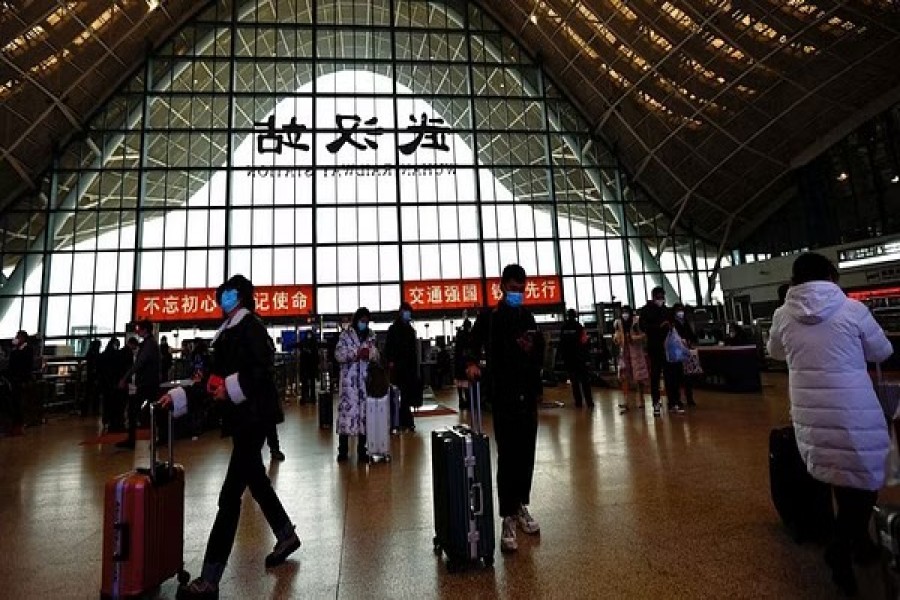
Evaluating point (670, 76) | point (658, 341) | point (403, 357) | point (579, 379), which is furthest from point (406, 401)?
point (670, 76)

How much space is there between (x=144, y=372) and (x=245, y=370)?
16.4 ft

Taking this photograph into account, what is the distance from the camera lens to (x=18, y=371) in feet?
26.9

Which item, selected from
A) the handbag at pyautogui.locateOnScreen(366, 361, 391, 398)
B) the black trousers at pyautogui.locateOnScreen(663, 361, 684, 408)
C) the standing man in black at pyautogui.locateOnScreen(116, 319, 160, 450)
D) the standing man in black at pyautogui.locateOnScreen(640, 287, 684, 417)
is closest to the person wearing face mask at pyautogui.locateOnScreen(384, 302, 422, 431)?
the handbag at pyautogui.locateOnScreen(366, 361, 391, 398)

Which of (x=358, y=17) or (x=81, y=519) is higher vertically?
(x=358, y=17)

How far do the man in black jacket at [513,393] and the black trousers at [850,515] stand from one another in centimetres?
141

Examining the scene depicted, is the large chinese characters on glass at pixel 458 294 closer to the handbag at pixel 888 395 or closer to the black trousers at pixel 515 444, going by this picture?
the black trousers at pixel 515 444

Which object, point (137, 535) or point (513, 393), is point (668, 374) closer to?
point (513, 393)

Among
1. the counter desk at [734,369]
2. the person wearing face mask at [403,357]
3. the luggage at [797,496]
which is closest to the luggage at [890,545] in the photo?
the luggage at [797,496]

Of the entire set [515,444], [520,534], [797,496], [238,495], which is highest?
[515,444]

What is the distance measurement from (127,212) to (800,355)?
72.3ft

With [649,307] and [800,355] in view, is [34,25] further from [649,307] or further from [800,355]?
[800,355]

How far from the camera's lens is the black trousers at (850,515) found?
2002 millimetres

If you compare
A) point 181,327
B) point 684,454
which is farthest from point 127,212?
point 684,454

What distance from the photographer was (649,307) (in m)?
6.98
